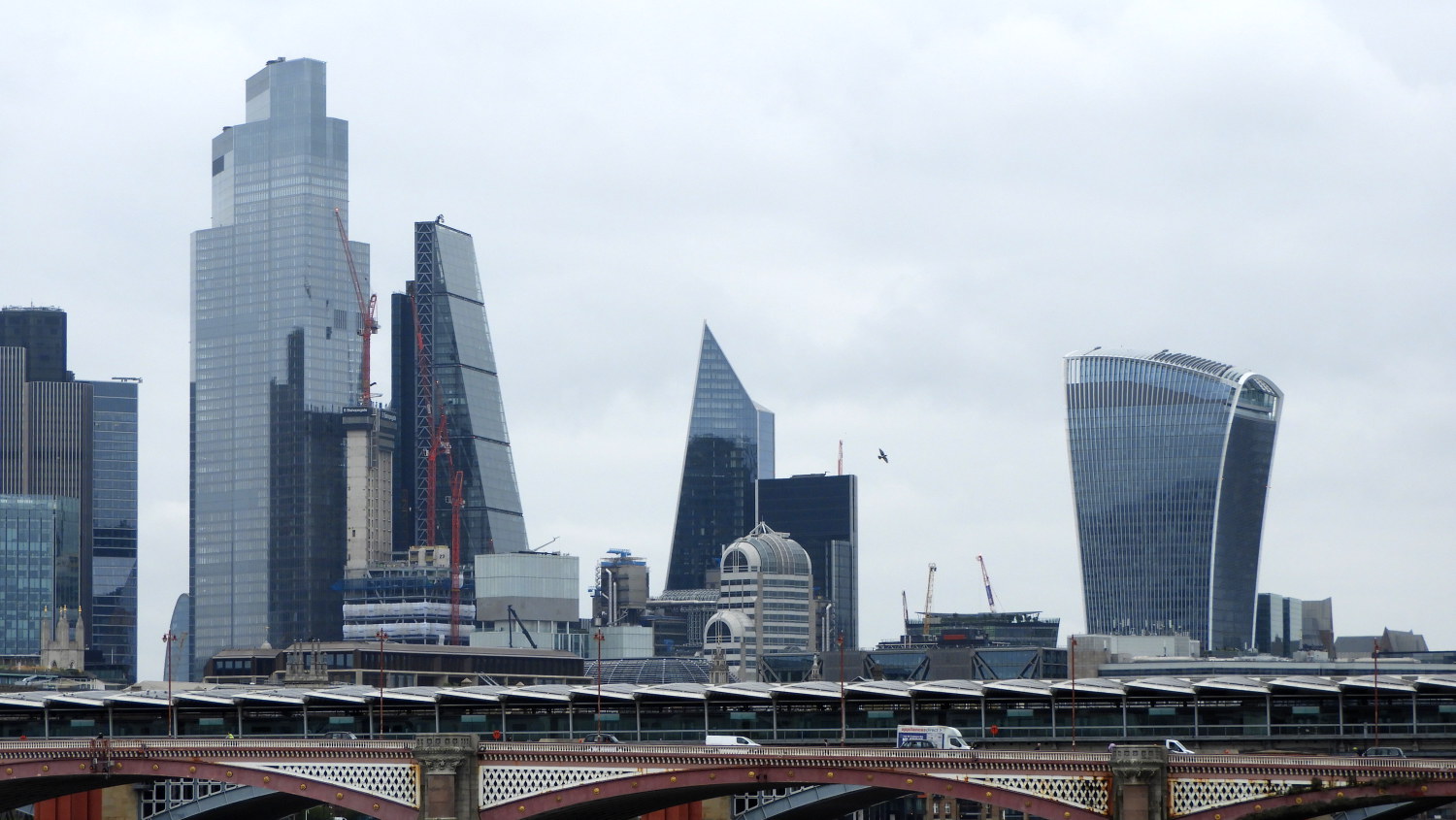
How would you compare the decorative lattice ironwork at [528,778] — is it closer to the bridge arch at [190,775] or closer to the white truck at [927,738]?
the bridge arch at [190,775]

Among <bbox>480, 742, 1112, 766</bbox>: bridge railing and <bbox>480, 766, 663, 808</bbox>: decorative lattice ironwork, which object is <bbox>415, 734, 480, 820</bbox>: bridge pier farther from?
<bbox>480, 742, 1112, 766</bbox>: bridge railing

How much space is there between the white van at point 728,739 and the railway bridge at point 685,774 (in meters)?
2.56

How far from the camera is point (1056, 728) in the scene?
143 metres

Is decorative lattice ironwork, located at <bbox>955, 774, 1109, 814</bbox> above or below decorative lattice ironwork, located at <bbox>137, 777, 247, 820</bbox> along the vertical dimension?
above

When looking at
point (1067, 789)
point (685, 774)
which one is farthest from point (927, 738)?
point (1067, 789)

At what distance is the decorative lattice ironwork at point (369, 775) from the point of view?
392 feet

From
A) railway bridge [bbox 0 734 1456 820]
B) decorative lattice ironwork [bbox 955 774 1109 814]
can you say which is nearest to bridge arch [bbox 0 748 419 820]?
railway bridge [bbox 0 734 1456 820]

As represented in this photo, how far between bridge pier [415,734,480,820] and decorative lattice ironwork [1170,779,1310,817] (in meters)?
36.1

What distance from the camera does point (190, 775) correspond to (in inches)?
4902

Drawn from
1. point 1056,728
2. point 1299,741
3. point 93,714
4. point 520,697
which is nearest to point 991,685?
point 1056,728

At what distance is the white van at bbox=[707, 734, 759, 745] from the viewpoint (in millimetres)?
124137

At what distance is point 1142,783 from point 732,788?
26.4 meters

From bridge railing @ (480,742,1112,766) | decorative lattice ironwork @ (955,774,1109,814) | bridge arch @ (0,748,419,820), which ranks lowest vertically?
bridge arch @ (0,748,419,820)

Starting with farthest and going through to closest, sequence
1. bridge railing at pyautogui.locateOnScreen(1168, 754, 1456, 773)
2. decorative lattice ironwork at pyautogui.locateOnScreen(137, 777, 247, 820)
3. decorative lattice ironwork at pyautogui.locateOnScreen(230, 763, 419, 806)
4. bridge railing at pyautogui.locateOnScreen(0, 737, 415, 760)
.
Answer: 1. decorative lattice ironwork at pyautogui.locateOnScreen(137, 777, 247, 820)
2. bridge railing at pyautogui.locateOnScreen(0, 737, 415, 760)
3. decorative lattice ironwork at pyautogui.locateOnScreen(230, 763, 419, 806)
4. bridge railing at pyautogui.locateOnScreen(1168, 754, 1456, 773)
